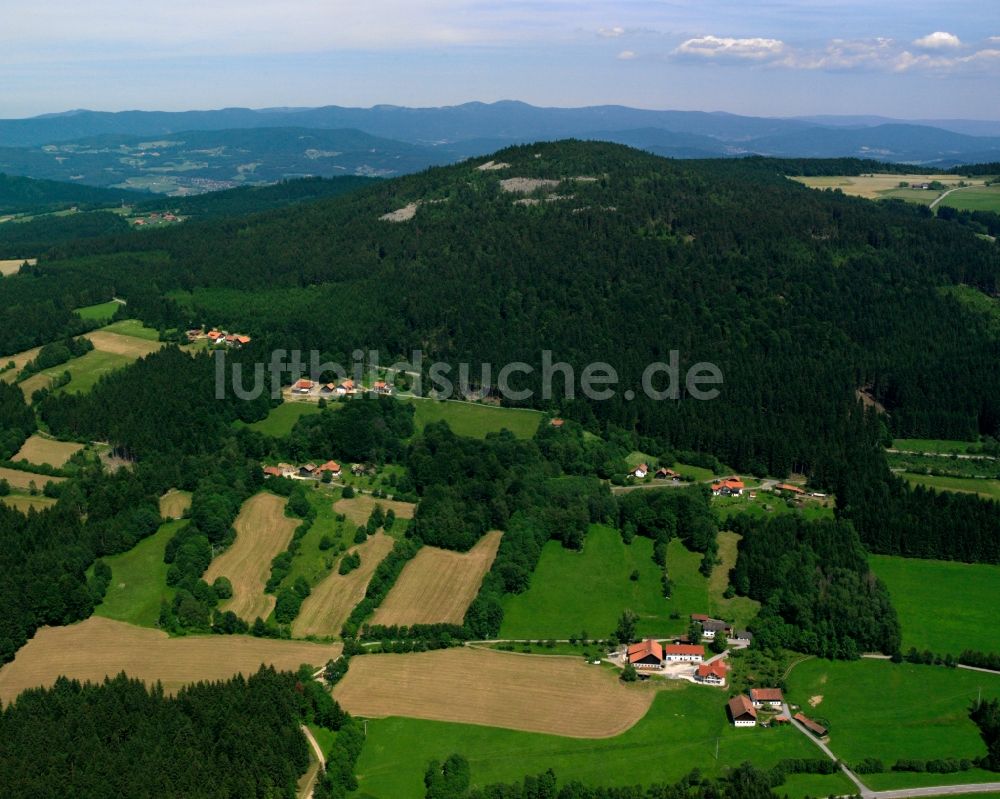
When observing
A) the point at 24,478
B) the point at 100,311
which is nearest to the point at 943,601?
the point at 24,478

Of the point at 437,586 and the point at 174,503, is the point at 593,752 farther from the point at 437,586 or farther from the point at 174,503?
the point at 174,503

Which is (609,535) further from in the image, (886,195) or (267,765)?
(886,195)

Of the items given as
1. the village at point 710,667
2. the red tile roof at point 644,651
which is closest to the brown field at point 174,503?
the village at point 710,667

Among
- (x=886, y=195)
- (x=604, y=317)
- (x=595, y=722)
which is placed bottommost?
(x=595, y=722)

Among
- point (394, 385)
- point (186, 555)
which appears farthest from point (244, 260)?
point (186, 555)

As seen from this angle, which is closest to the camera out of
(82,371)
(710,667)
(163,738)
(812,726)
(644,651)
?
(163,738)

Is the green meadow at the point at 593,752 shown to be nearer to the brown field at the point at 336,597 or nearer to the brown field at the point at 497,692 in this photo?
the brown field at the point at 497,692
